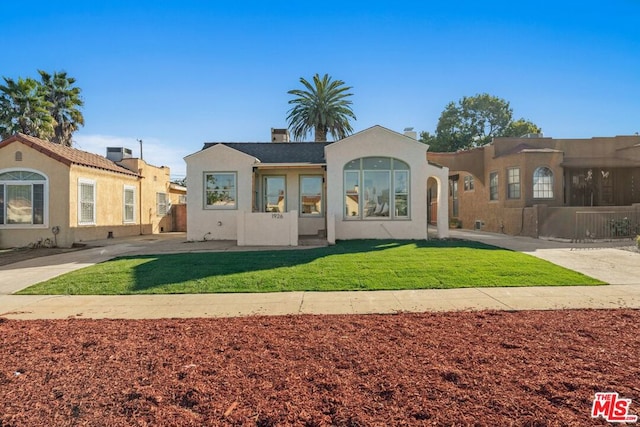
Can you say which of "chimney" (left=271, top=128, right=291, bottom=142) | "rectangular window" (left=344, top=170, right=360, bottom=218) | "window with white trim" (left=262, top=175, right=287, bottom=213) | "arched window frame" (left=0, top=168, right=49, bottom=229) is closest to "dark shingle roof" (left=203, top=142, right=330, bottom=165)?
"window with white trim" (left=262, top=175, right=287, bottom=213)

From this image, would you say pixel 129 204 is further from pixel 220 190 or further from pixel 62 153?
pixel 220 190

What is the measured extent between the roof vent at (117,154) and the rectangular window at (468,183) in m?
21.2

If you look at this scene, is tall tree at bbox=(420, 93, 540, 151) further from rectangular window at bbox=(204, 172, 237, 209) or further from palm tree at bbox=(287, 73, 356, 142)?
rectangular window at bbox=(204, 172, 237, 209)

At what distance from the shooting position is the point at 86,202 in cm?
1741

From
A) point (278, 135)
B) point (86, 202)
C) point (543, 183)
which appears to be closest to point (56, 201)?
point (86, 202)

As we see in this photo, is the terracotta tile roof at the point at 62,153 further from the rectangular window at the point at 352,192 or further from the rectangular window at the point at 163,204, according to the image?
the rectangular window at the point at 352,192

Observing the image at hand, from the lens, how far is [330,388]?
3695mm

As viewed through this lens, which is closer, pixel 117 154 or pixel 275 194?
pixel 275 194

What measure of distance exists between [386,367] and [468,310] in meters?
3.01

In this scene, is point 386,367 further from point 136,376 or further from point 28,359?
point 28,359

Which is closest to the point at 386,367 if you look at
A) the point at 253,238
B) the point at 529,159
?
the point at 253,238

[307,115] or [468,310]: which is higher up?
[307,115]

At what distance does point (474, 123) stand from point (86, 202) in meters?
45.2

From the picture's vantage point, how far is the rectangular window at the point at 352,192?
15602 millimetres
